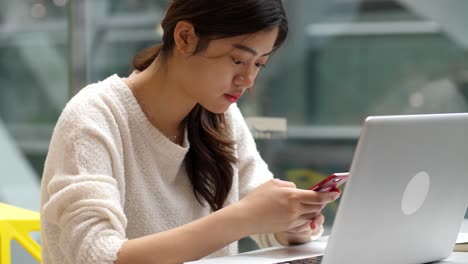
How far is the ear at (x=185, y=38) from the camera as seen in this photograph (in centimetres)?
150

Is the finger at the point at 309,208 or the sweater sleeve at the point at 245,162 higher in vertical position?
the sweater sleeve at the point at 245,162

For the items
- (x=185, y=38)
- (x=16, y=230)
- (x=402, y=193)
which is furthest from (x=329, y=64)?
(x=402, y=193)

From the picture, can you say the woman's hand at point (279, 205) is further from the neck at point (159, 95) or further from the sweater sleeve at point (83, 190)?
the neck at point (159, 95)

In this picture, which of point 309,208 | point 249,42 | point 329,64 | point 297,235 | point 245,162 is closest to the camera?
point 309,208

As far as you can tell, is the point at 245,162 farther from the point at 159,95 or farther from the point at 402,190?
the point at 402,190

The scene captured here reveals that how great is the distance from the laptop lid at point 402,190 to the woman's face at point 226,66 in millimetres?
386

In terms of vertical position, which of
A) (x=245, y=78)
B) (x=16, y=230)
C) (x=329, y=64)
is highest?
(x=329, y=64)

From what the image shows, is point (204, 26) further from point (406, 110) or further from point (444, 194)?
point (406, 110)

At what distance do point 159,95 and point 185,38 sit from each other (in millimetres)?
160

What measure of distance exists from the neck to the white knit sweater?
33 mm

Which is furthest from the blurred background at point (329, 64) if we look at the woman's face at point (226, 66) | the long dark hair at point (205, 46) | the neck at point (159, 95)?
the woman's face at point (226, 66)

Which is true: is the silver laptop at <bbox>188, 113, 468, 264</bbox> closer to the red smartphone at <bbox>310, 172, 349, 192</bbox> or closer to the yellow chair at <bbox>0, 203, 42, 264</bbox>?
the red smartphone at <bbox>310, 172, 349, 192</bbox>

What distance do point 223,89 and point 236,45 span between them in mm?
87

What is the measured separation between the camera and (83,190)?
1.36 meters
